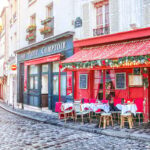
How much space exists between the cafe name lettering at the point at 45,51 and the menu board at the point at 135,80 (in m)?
4.58

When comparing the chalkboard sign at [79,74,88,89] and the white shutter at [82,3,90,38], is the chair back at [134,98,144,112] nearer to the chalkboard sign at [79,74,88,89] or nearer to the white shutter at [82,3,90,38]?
the chalkboard sign at [79,74,88,89]

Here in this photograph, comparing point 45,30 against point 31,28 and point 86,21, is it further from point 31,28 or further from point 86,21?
point 86,21

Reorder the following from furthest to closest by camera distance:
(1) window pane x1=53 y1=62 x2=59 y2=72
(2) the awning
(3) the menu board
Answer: (1) window pane x1=53 y1=62 x2=59 y2=72 → (3) the menu board → (2) the awning

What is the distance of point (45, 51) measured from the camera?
1512cm

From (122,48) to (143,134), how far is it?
354 cm

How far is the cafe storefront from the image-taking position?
1288cm

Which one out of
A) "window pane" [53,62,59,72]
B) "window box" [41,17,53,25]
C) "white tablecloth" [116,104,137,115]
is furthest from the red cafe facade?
"window box" [41,17,53,25]

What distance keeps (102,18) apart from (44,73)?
575cm

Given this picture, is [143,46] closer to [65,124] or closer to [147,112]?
[147,112]

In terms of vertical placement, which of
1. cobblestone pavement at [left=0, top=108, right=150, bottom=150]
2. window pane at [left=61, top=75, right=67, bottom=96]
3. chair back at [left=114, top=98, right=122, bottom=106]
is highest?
window pane at [left=61, top=75, right=67, bottom=96]

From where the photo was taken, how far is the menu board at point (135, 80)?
374 inches

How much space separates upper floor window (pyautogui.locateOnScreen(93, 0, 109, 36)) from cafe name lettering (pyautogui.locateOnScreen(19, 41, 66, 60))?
2.44m

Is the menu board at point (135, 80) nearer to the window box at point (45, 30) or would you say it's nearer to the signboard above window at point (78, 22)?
the signboard above window at point (78, 22)

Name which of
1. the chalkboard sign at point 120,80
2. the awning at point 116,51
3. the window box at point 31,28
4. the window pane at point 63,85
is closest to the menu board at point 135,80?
the chalkboard sign at point 120,80
